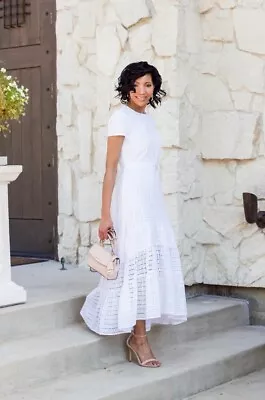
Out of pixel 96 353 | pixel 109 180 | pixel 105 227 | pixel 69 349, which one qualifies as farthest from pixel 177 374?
pixel 109 180

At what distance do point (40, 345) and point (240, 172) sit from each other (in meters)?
1.87

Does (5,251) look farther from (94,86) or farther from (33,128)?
(33,128)

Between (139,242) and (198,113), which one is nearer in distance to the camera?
(139,242)

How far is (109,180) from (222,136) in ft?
4.78

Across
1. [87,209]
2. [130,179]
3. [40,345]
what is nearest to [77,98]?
[87,209]

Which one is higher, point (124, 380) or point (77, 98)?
point (77, 98)

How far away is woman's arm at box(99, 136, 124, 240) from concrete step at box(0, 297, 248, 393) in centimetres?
57

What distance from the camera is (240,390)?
4.23 m

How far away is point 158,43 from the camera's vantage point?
16.1 ft

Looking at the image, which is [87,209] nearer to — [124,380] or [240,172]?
[240,172]

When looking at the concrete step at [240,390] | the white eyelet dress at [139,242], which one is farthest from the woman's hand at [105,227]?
the concrete step at [240,390]

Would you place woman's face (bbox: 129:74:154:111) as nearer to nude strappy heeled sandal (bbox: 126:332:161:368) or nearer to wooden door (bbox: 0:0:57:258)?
nude strappy heeled sandal (bbox: 126:332:161:368)

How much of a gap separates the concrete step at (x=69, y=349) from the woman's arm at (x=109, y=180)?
0.57 metres

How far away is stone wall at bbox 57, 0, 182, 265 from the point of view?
4.89m
